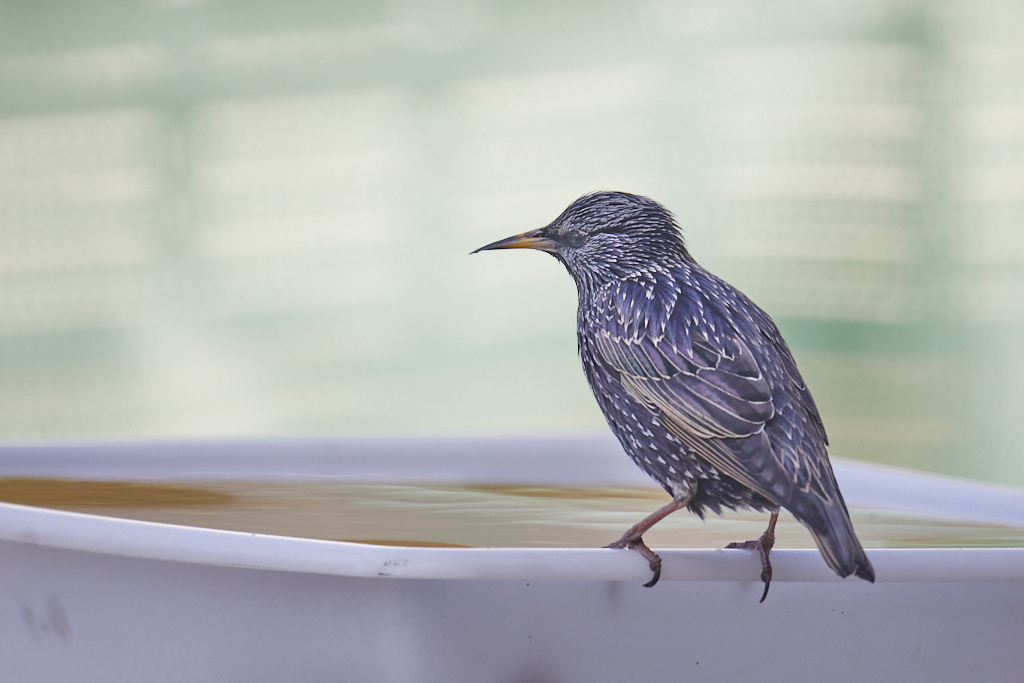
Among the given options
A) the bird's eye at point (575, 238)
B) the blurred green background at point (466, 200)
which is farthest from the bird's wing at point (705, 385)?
the blurred green background at point (466, 200)

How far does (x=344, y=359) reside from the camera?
302 cm

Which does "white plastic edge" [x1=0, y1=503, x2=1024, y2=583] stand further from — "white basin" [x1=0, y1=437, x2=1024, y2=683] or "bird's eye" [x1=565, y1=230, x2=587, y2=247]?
"bird's eye" [x1=565, y1=230, x2=587, y2=247]

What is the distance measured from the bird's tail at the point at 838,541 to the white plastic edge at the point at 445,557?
0.05 metres

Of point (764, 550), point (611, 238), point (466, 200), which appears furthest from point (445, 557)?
point (466, 200)

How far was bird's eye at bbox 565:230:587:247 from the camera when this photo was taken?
0.98 metres

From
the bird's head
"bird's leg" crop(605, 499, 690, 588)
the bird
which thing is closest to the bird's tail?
the bird

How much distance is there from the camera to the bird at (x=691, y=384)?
752 millimetres

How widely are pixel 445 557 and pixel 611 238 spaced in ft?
1.37

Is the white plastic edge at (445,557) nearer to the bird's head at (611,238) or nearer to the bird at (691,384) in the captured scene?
the bird at (691,384)

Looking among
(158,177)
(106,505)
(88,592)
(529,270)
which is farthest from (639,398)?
(158,177)

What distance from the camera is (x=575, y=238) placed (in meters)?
0.98

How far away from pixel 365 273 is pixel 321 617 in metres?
2.37

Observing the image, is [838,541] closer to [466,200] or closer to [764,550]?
[764,550]

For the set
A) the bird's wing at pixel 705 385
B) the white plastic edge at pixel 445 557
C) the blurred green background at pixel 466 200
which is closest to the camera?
the white plastic edge at pixel 445 557
